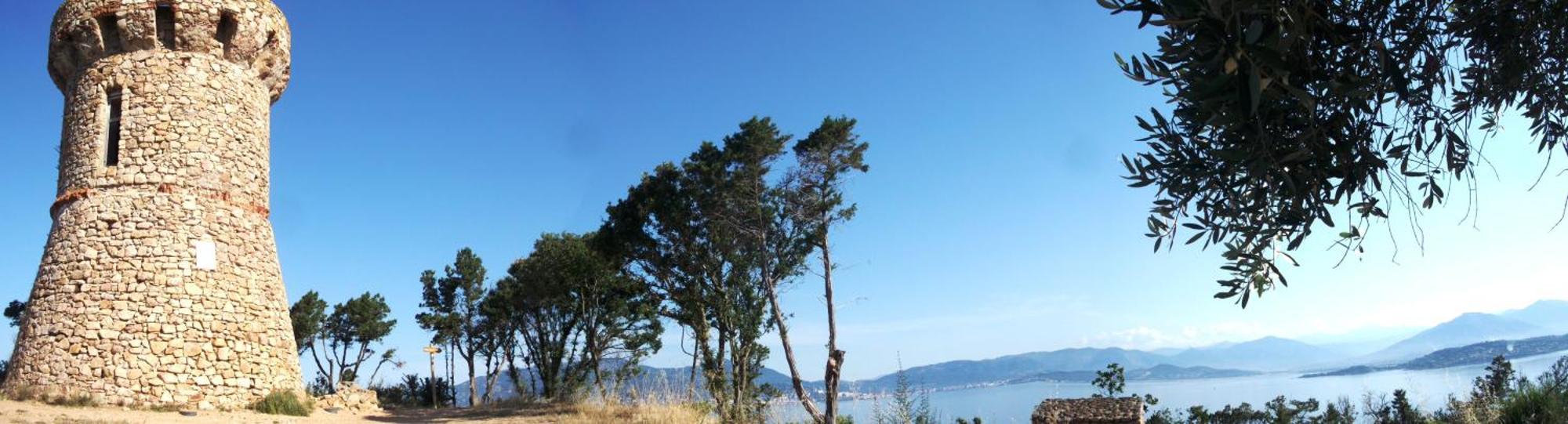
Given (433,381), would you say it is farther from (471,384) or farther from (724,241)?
(724,241)

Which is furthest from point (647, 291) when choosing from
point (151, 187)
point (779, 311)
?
point (151, 187)

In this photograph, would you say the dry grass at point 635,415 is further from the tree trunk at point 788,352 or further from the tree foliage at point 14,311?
the tree foliage at point 14,311

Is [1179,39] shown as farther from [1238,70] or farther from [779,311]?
[779,311]

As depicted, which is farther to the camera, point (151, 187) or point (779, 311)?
point (779, 311)

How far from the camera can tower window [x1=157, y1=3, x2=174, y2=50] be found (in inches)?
537

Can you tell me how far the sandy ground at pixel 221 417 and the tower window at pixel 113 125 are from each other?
4.10 metres

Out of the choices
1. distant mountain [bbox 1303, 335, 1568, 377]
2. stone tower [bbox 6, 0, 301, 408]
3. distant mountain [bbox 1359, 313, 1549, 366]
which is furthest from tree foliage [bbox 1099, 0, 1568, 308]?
distant mountain [bbox 1359, 313, 1549, 366]

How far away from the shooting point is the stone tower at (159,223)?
12445 mm

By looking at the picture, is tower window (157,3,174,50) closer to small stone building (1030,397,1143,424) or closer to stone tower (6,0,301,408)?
stone tower (6,0,301,408)

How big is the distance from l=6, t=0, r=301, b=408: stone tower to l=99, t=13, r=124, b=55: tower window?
0.08 feet

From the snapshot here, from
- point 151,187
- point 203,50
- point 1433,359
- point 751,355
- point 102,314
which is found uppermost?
point 203,50

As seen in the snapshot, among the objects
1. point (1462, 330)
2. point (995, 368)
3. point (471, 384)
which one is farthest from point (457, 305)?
point (1462, 330)

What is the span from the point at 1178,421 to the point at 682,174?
10146 millimetres

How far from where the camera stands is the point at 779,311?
1556 centimetres
